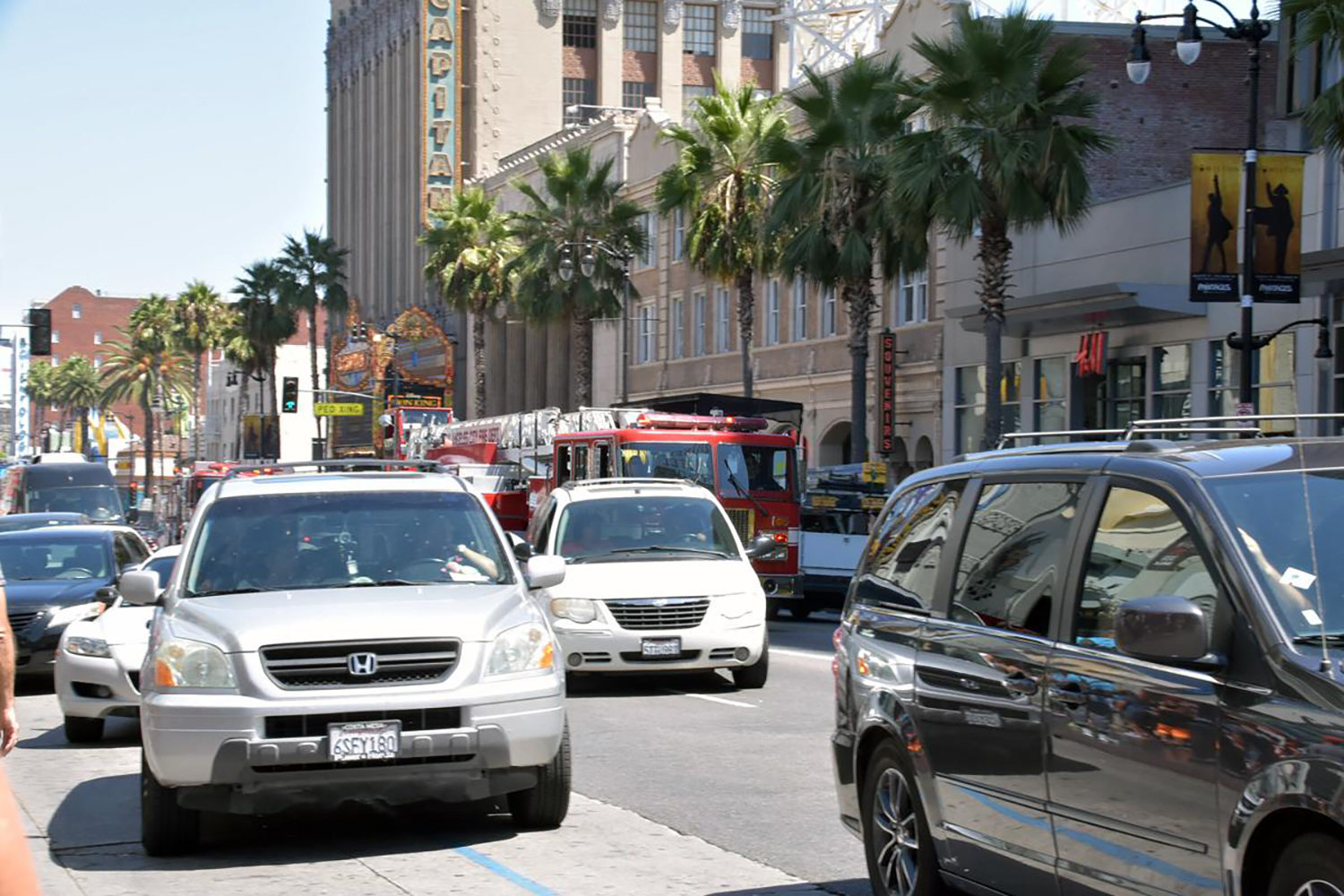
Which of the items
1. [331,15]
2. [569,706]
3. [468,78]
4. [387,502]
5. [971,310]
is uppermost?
[331,15]

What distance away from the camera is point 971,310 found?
39.4 meters

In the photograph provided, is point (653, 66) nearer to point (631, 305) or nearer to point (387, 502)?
point (631, 305)

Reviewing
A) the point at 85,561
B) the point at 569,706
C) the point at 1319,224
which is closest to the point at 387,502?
the point at 569,706

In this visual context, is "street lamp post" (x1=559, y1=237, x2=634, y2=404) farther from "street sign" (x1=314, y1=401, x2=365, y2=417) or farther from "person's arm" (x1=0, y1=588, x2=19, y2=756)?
"person's arm" (x1=0, y1=588, x2=19, y2=756)

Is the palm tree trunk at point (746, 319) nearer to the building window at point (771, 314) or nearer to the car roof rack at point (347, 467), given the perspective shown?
the building window at point (771, 314)

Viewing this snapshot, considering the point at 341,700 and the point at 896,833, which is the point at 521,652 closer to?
the point at 341,700

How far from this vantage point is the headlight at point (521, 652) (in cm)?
900

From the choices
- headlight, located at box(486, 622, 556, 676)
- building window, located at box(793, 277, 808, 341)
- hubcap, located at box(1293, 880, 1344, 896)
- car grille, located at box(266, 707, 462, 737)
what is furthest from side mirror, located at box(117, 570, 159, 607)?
building window, located at box(793, 277, 808, 341)

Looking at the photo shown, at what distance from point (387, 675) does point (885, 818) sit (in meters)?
2.75

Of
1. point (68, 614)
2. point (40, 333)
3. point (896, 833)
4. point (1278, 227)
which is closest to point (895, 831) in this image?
point (896, 833)

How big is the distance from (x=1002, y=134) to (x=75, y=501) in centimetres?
2070

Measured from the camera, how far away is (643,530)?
57.3 feet

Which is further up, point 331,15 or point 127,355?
point 331,15

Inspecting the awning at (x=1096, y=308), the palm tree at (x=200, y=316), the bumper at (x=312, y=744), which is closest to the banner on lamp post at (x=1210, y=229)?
the awning at (x=1096, y=308)
